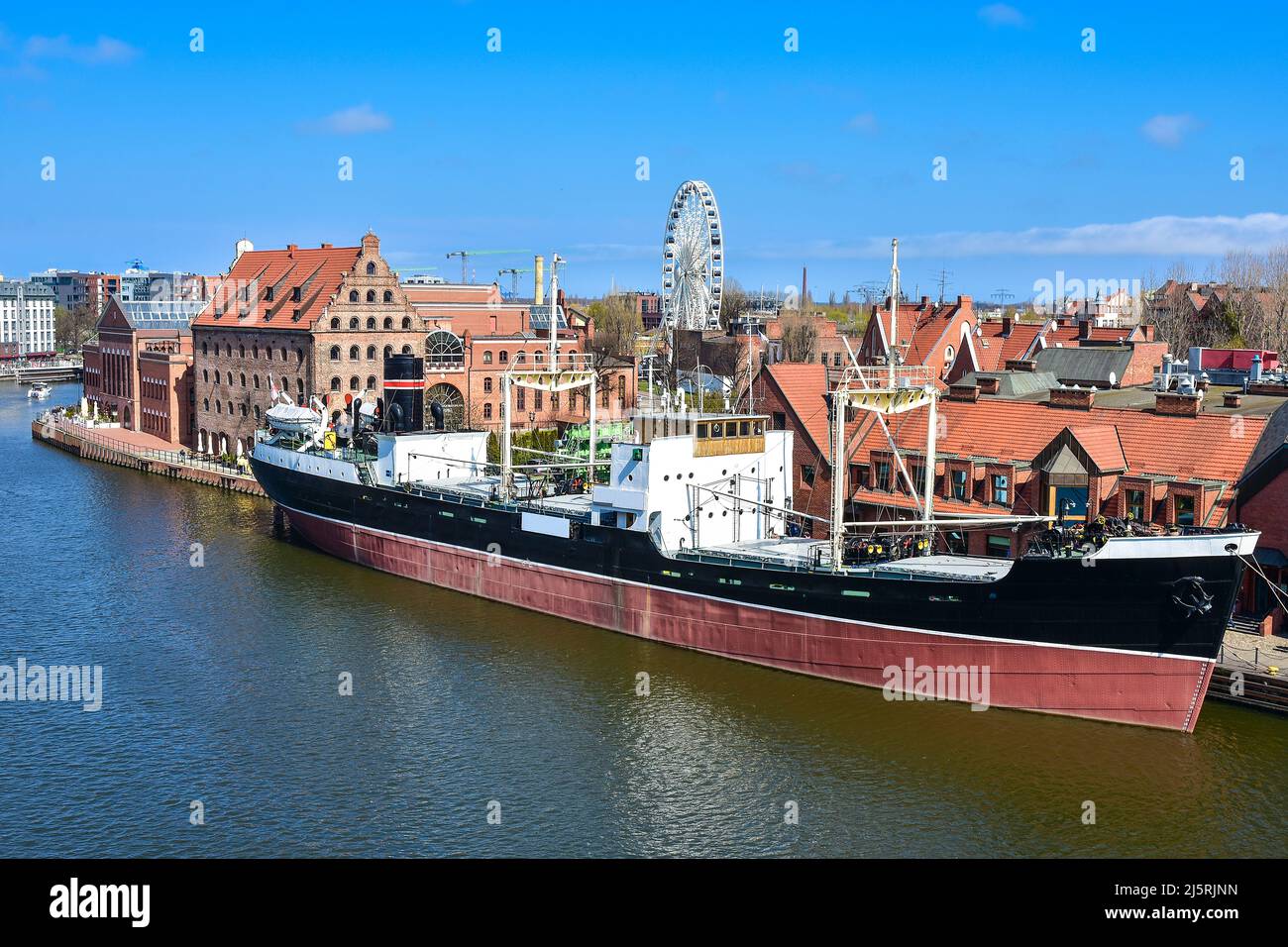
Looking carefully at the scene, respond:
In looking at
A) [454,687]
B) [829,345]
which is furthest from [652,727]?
[829,345]

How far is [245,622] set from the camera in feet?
127

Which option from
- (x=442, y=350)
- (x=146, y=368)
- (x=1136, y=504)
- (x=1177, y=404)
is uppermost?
(x=442, y=350)

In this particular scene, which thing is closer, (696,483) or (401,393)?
(696,483)

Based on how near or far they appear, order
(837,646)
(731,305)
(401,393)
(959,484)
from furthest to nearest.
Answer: (731,305) < (401,393) < (959,484) < (837,646)

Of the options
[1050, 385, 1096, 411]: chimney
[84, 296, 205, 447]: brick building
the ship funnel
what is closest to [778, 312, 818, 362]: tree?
[84, 296, 205, 447]: brick building

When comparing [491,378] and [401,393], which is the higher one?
[491,378]

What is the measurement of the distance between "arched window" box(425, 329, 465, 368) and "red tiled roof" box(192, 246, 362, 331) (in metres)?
5.82

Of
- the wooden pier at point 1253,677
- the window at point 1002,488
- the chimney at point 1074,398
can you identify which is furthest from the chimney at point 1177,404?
the wooden pier at point 1253,677

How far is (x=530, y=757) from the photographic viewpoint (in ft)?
92.5

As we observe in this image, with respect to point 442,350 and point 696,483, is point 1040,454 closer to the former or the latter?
point 696,483

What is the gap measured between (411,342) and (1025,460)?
129 feet

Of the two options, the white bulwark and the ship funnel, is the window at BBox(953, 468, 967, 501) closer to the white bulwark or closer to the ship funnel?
the white bulwark

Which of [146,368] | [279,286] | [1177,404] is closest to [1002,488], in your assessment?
[1177,404]

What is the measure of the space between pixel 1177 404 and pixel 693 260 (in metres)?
47.5
